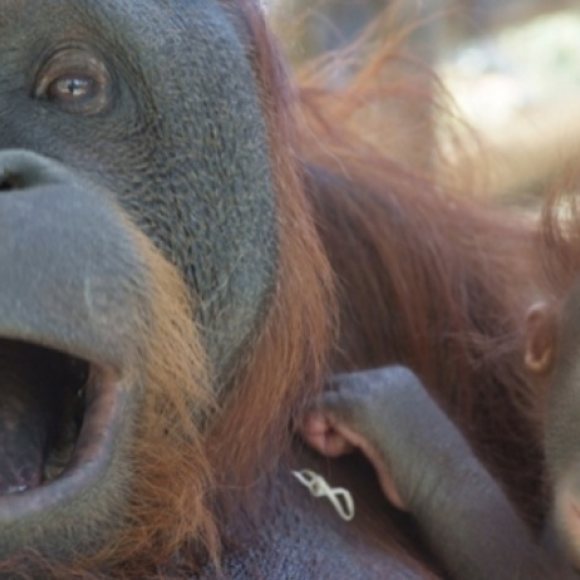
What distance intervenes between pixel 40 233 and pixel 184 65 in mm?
319

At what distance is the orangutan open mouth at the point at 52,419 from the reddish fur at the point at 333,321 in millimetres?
55

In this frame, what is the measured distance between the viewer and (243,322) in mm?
1412

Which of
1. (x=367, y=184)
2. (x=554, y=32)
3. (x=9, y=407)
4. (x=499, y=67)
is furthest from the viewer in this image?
(x=554, y=32)

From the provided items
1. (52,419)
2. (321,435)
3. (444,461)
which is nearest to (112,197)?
(52,419)

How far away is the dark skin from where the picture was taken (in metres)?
1.58

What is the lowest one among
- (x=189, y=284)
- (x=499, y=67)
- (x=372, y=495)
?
(x=372, y=495)

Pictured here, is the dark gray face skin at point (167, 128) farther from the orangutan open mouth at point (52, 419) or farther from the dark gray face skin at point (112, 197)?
the orangutan open mouth at point (52, 419)

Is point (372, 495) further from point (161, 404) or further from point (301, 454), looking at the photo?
point (161, 404)

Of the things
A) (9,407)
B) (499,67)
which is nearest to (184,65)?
(9,407)

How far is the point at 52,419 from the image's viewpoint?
131 cm

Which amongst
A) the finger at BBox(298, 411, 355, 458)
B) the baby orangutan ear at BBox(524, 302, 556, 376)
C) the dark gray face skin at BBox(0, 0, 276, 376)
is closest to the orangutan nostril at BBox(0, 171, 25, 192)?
the dark gray face skin at BBox(0, 0, 276, 376)

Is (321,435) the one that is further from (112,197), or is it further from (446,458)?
(112,197)

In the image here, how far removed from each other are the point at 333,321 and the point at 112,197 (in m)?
0.46

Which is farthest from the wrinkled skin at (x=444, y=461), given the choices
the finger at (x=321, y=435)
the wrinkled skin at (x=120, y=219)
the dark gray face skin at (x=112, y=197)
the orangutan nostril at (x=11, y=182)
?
the orangutan nostril at (x=11, y=182)
